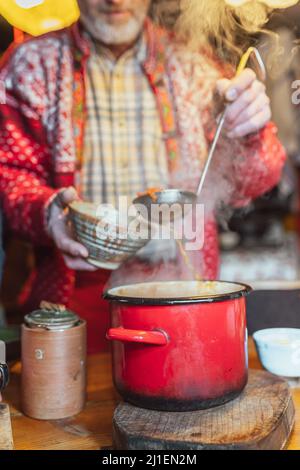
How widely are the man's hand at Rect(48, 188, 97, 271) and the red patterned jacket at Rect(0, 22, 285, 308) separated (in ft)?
0.72

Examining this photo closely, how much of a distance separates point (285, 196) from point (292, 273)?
4.22ft

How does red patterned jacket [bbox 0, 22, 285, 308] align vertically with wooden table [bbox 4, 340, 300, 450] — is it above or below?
above

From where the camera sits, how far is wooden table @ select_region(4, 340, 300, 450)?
84 cm

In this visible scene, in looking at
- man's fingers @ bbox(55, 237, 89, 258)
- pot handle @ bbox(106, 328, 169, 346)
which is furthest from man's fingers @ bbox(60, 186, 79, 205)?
pot handle @ bbox(106, 328, 169, 346)

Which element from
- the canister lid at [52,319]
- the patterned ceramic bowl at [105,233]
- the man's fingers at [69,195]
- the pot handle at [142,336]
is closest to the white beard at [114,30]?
the man's fingers at [69,195]

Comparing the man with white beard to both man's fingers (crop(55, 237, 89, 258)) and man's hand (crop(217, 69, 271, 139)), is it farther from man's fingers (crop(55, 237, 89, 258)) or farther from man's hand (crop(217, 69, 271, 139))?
man's fingers (crop(55, 237, 89, 258))

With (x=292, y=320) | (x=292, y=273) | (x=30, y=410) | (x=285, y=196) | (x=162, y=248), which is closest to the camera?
(x=30, y=410)

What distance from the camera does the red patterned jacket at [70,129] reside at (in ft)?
5.84

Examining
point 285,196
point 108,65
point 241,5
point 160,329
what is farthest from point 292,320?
point 285,196

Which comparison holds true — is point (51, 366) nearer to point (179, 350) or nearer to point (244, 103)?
point (179, 350)

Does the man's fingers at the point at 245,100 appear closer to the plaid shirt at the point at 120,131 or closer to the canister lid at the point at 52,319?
the plaid shirt at the point at 120,131

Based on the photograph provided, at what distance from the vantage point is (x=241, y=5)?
1.57 meters
